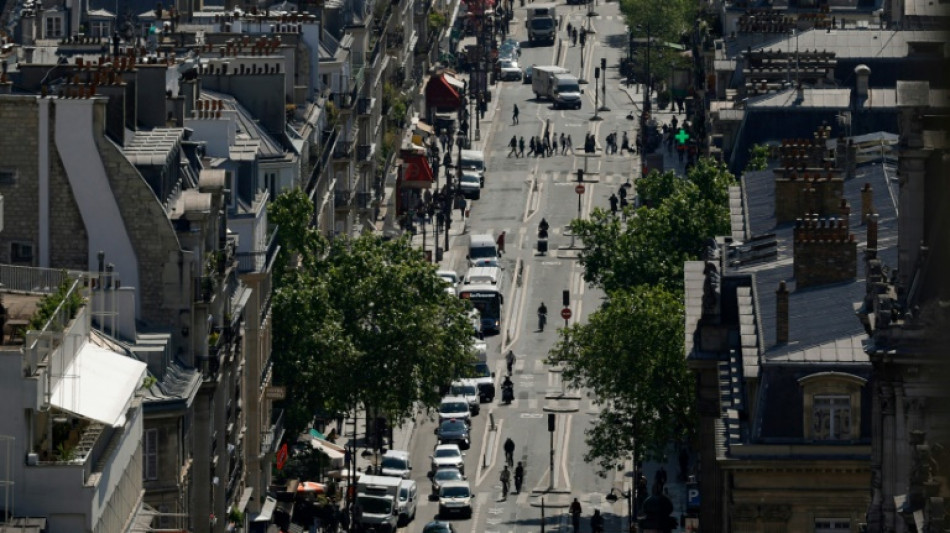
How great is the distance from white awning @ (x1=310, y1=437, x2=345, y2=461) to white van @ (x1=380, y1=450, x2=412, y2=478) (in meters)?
2.31

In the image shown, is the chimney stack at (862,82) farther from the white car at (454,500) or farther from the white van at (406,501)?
the white van at (406,501)

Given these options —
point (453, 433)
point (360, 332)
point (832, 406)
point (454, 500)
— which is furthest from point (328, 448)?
point (832, 406)

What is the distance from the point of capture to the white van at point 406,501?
15038 cm

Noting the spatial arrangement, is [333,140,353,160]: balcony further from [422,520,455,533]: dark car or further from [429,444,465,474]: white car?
[422,520,455,533]: dark car

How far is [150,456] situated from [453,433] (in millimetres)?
68006

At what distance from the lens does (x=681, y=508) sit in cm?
14875

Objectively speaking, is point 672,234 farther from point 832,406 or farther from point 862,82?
point 832,406

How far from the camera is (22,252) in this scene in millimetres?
105000

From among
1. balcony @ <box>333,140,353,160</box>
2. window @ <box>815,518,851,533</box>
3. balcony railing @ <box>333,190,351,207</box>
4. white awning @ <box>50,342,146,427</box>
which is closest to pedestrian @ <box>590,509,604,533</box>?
Answer: balcony @ <box>333,140,353,160</box>

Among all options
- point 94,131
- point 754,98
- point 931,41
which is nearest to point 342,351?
point 754,98

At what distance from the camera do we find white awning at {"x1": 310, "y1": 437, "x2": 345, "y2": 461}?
154m

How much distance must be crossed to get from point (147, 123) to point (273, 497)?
29.4 meters

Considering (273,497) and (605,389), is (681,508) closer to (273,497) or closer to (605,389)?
(605,389)

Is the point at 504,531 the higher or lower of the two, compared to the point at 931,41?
lower
